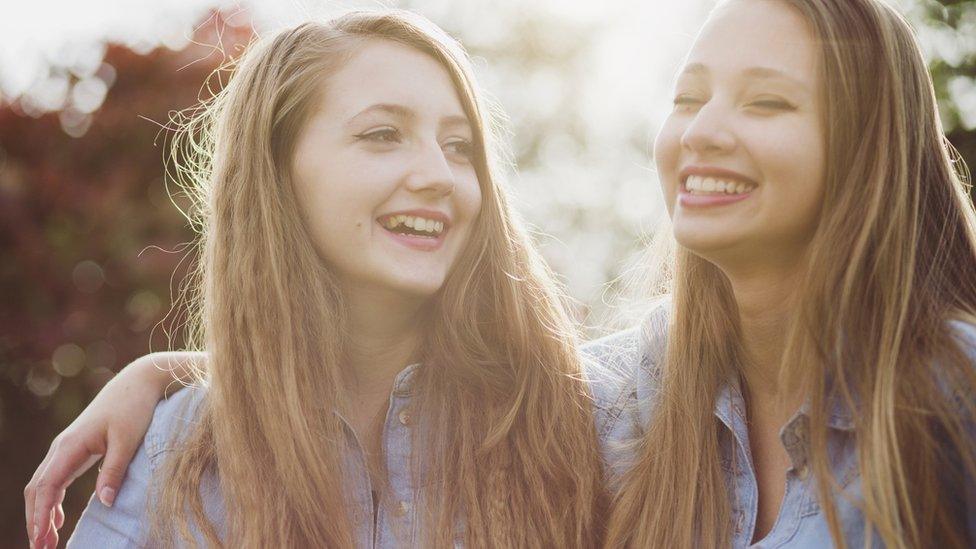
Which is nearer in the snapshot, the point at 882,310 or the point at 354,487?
the point at 882,310

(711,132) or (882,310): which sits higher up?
(711,132)

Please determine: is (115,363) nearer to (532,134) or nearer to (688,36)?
Answer: (688,36)

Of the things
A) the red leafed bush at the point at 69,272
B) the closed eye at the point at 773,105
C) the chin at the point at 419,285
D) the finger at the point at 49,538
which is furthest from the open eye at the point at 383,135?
the red leafed bush at the point at 69,272

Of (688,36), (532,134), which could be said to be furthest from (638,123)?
(688,36)

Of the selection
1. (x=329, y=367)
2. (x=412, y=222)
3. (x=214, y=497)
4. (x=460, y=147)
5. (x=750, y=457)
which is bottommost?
(x=214, y=497)

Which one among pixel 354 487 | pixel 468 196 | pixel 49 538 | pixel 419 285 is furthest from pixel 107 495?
pixel 468 196

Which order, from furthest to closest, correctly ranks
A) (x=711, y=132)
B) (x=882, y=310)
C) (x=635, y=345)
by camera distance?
1. (x=635, y=345)
2. (x=711, y=132)
3. (x=882, y=310)

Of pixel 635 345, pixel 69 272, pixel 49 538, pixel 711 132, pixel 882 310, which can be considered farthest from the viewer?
pixel 69 272

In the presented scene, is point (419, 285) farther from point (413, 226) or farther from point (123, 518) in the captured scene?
point (123, 518)

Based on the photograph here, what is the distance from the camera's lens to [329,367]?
2.66 metres

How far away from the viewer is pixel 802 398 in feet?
7.30

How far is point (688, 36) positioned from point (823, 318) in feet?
3.34

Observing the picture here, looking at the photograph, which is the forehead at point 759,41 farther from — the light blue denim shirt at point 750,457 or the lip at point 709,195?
the light blue denim shirt at point 750,457

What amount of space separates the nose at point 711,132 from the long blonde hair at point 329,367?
2.50 feet
